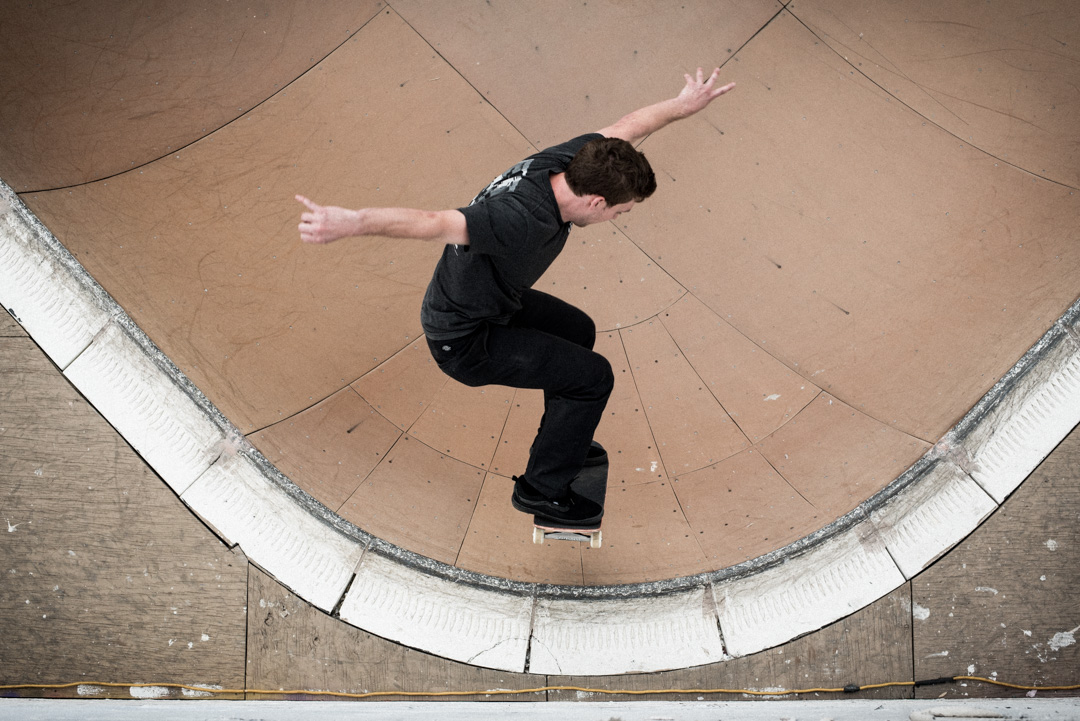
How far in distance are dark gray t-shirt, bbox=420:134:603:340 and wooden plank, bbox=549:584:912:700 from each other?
8.68 feet

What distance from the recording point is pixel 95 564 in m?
4.37

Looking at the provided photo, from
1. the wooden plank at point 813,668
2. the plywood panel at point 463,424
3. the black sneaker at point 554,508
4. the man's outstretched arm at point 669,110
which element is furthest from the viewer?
the plywood panel at point 463,424

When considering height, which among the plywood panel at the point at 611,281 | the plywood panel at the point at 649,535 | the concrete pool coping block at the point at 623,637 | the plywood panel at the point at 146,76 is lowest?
the concrete pool coping block at the point at 623,637

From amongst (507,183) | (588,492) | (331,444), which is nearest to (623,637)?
(588,492)

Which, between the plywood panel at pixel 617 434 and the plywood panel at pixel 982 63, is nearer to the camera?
the plywood panel at pixel 982 63

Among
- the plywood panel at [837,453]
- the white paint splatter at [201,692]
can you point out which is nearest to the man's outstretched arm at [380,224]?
the plywood panel at [837,453]

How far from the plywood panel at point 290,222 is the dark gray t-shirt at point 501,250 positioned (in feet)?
4.96

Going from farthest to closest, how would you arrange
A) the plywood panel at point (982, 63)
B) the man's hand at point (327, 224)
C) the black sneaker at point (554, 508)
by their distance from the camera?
the plywood panel at point (982, 63) → the black sneaker at point (554, 508) → the man's hand at point (327, 224)

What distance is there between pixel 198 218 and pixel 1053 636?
592cm

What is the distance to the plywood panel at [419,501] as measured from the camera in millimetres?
4453

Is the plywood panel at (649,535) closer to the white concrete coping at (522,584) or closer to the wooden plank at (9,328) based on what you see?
the white concrete coping at (522,584)

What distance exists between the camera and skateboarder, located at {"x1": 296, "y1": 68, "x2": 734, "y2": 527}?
2498mm

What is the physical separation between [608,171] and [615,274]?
187cm

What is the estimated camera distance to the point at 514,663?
4.34 meters
